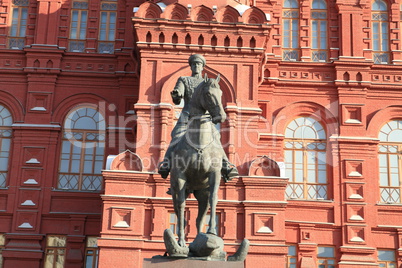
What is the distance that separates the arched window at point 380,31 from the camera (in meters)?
23.2

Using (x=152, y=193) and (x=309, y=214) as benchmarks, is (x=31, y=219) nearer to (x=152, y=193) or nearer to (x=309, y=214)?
(x=152, y=193)

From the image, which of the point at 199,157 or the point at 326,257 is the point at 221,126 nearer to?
the point at 326,257

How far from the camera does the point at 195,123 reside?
405 inches

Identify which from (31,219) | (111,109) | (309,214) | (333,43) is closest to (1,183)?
(31,219)

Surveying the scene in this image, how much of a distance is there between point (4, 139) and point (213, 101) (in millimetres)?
13768

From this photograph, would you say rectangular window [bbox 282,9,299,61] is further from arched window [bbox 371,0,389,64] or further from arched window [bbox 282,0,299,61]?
arched window [bbox 371,0,389,64]

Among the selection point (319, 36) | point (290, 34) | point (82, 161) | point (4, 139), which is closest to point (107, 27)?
point (82, 161)

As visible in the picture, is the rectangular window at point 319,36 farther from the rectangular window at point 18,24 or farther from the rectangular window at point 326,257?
the rectangular window at point 18,24

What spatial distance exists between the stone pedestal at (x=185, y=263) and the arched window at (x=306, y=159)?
1218cm

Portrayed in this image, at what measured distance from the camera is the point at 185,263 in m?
9.44

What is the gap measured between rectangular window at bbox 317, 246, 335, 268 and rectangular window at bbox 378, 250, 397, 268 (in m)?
1.46

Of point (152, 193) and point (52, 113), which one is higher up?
point (52, 113)

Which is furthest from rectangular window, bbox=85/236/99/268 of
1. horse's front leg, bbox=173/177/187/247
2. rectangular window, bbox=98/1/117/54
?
horse's front leg, bbox=173/177/187/247

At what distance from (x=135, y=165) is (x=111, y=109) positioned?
383 centimetres
